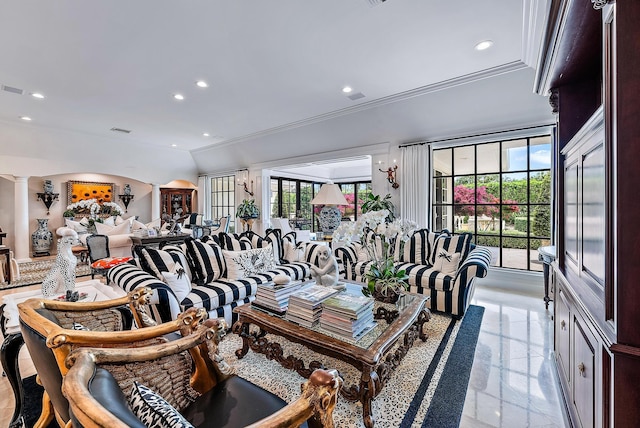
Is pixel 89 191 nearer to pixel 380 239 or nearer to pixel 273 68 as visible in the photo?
pixel 273 68

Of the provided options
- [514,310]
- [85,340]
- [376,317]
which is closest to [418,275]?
[514,310]

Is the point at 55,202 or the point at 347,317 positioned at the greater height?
the point at 55,202

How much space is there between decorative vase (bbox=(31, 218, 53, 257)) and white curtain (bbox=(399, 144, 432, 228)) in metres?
8.63

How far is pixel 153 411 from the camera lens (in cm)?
69

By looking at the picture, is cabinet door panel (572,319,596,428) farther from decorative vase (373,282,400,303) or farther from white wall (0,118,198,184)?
white wall (0,118,198,184)

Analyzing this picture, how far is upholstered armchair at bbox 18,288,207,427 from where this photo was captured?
856mm

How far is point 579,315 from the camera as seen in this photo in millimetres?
1320

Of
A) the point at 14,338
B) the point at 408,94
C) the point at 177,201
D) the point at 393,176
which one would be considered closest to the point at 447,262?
the point at 393,176

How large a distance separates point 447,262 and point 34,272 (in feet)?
23.1

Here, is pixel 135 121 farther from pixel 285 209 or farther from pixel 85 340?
pixel 85 340

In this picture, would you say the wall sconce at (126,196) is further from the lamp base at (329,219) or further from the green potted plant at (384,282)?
the green potted plant at (384,282)

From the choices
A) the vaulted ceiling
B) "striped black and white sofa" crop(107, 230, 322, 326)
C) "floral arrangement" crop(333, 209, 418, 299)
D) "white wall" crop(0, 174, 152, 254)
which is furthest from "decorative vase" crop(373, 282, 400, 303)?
"white wall" crop(0, 174, 152, 254)

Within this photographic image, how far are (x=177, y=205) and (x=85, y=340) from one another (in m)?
9.78

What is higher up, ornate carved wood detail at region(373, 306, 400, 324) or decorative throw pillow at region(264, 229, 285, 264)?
decorative throw pillow at region(264, 229, 285, 264)
